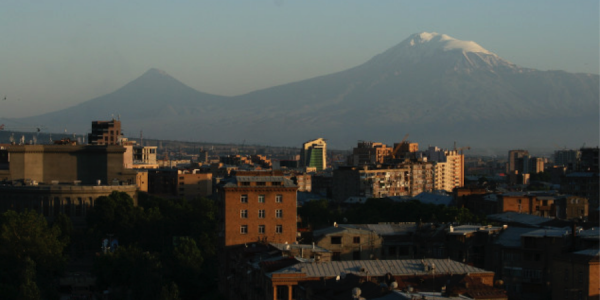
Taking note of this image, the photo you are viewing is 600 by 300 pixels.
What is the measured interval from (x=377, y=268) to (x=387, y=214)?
5827 cm

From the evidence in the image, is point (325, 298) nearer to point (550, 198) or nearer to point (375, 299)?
point (375, 299)

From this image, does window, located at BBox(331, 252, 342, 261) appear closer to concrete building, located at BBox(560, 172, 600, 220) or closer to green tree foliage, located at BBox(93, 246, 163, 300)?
green tree foliage, located at BBox(93, 246, 163, 300)

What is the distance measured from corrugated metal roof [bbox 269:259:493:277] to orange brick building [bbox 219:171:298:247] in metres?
17.0

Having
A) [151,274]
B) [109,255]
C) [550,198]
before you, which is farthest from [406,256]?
[550,198]

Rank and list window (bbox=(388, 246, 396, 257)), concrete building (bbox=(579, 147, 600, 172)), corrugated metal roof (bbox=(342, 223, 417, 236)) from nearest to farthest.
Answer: window (bbox=(388, 246, 396, 257))
corrugated metal roof (bbox=(342, 223, 417, 236))
concrete building (bbox=(579, 147, 600, 172))

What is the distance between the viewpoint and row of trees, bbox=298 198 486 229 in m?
96.2

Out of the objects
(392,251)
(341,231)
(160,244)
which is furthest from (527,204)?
(341,231)

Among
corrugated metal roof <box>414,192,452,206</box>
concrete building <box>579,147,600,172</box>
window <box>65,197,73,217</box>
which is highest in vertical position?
concrete building <box>579,147,600,172</box>

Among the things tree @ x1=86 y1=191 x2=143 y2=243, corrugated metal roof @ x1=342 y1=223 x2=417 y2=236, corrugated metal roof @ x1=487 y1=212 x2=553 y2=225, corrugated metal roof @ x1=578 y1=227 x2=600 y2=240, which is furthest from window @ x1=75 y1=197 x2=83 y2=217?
corrugated metal roof @ x1=578 y1=227 x2=600 y2=240

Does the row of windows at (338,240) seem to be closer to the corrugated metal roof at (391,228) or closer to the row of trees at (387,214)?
the corrugated metal roof at (391,228)

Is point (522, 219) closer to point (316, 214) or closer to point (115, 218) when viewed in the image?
point (316, 214)

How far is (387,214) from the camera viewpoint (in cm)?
10844

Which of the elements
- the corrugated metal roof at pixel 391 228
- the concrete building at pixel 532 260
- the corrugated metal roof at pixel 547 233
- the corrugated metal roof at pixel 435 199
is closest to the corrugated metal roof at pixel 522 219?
the corrugated metal roof at pixel 391 228

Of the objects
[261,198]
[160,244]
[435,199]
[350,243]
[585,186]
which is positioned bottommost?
[160,244]
